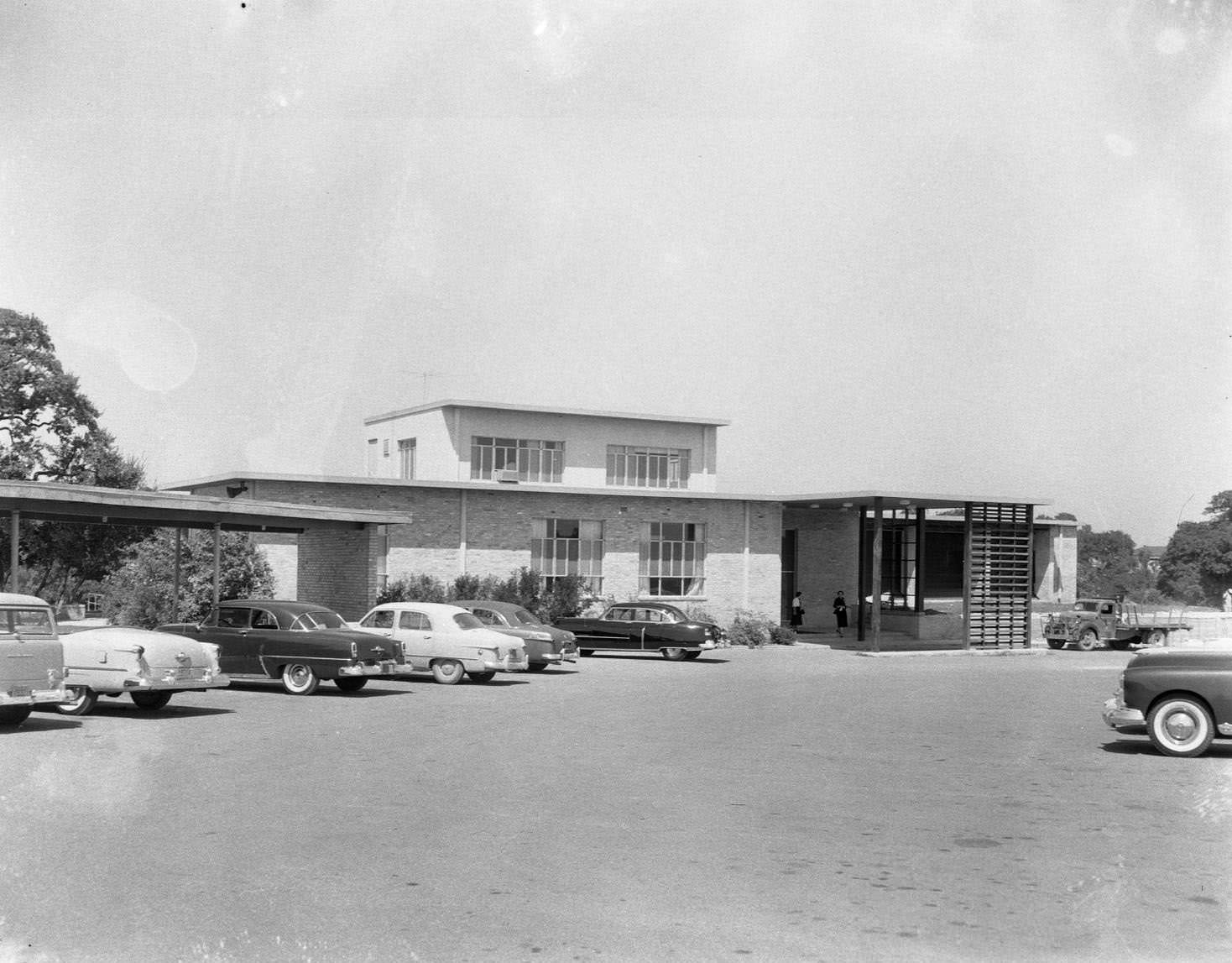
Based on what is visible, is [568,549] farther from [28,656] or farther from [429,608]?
[28,656]

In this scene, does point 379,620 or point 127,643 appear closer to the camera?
point 127,643

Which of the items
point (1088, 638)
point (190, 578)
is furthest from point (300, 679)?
point (1088, 638)

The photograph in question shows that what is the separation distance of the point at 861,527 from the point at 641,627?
14.2m

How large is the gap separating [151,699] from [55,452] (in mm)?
32848

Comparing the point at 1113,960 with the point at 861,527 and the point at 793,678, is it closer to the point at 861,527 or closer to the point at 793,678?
the point at 793,678

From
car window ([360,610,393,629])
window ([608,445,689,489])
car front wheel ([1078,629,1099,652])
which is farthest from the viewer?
window ([608,445,689,489])

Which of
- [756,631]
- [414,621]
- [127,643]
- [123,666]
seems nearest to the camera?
[123,666]

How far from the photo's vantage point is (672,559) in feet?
135

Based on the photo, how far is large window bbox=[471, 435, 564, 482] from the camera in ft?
158

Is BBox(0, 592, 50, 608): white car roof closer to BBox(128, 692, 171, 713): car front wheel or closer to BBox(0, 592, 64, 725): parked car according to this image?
BBox(0, 592, 64, 725): parked car

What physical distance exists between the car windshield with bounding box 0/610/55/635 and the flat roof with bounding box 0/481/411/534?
804 cm

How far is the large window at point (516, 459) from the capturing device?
4819 cm

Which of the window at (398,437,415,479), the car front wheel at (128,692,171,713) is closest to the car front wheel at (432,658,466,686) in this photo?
the car front wheel at (128,692,171,713)

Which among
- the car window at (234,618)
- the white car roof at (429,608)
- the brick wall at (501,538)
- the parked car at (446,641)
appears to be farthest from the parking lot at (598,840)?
the brick wall at (501,538)
